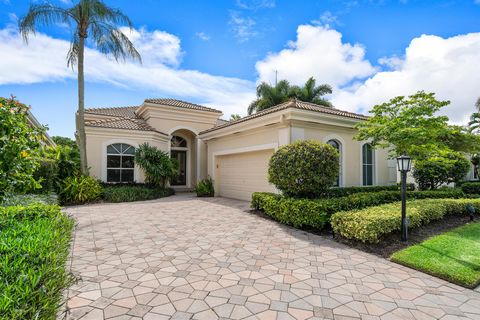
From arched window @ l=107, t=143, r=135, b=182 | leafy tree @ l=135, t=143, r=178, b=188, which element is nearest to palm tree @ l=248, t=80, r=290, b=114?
leafy tree @ l=135, t=143, r=178, b=188

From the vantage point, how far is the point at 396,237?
661cm

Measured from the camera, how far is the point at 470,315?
11.4ft

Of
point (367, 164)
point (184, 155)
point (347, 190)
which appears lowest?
point (347, 190)

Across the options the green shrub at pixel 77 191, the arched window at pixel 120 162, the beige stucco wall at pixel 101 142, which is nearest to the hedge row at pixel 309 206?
the green shrub at pixel 77 191

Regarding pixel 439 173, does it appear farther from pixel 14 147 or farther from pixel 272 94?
pixel 272 94

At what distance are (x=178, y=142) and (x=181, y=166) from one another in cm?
188

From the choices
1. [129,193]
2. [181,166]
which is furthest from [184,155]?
[129,193]

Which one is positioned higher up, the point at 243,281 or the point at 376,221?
the point at 376,221

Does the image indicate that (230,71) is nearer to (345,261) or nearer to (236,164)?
(236,164)

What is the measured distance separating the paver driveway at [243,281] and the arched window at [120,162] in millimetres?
8221

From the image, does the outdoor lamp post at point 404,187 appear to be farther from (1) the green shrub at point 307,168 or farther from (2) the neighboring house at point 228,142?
(2) the neighboring house at point 228,142

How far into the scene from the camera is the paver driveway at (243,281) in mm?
3420

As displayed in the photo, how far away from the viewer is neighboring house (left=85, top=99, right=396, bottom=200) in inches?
443

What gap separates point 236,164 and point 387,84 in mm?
8489
